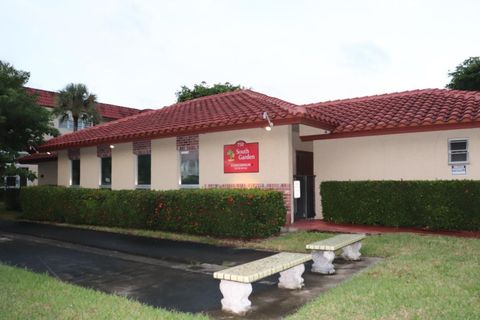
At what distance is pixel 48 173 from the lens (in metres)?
21.9

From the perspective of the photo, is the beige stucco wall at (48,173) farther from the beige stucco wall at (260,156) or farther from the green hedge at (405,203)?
the green hedge at (405,203)

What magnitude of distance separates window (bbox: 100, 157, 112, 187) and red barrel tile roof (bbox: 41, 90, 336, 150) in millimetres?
1048

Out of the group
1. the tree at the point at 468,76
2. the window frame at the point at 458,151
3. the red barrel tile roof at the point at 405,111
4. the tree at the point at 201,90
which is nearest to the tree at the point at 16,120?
the red barrel tile roof at the point at 405,111

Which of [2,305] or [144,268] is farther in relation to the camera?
[144,268]

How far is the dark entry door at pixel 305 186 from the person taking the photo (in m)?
12.7

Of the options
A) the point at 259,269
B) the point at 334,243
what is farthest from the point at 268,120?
the point at 259,269

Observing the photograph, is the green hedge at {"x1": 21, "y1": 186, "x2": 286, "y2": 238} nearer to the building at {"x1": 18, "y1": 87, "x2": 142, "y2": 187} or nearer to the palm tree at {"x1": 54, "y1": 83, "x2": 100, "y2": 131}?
the building at {"x1": 18, "y1": 87, "x2": 142, "y2": 187}

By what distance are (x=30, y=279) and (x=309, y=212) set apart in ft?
29.6

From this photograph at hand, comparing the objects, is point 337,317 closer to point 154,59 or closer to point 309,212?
point 309,212

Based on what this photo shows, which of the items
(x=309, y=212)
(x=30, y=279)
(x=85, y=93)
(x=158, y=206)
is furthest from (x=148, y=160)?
(x=85, y=93)

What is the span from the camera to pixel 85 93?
111 ft

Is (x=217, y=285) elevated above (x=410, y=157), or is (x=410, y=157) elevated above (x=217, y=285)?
(x=410, y=157)

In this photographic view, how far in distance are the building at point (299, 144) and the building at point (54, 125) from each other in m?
7.06

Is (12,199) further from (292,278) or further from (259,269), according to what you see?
(259,269)
